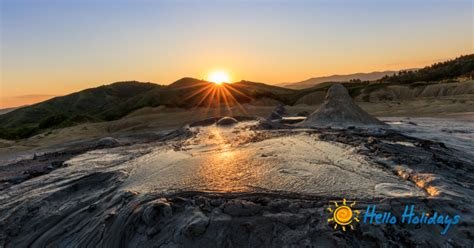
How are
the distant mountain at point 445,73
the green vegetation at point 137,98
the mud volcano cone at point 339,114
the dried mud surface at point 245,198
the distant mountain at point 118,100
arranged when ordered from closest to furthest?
1. the dried mud surface at point 245,198
2. the mud volcano cone at point 339,114
3. the green vegetation at point 137,98
4. the distant mountain at point 118,100
5. the distant mountain at point 445,73

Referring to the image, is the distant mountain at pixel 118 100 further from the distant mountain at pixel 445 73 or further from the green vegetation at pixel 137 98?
→ the distant mountain at pixel 445 73

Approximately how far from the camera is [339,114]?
14.9 meters

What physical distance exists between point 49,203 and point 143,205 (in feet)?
9.30

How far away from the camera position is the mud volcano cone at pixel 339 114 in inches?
565

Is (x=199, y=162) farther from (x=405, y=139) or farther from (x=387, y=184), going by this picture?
(x=405, y=139)

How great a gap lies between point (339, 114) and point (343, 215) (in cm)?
1179

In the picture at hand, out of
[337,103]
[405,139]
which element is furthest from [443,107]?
[405,139]

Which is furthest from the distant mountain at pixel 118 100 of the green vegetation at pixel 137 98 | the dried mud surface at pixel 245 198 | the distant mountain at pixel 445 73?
the dried mud surface at pixel 245 198

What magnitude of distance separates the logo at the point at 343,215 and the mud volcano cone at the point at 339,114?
34.3 feet

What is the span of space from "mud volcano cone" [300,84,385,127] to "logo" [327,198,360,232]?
1047 centimetres

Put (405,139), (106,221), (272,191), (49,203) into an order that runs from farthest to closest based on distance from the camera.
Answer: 1. (405,139)
2. (49,203)
3. (272,191)
4. (106,221)

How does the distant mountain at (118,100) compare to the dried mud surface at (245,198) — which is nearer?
the dried mud surface at (245,198)

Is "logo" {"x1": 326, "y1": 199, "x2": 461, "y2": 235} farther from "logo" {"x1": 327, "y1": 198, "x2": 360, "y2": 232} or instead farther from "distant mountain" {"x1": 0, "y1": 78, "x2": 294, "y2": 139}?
"distant mountain" {"x1": 0, "y1": 78, "x2": 294, "y2": 139}

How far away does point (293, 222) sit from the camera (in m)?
3.85
